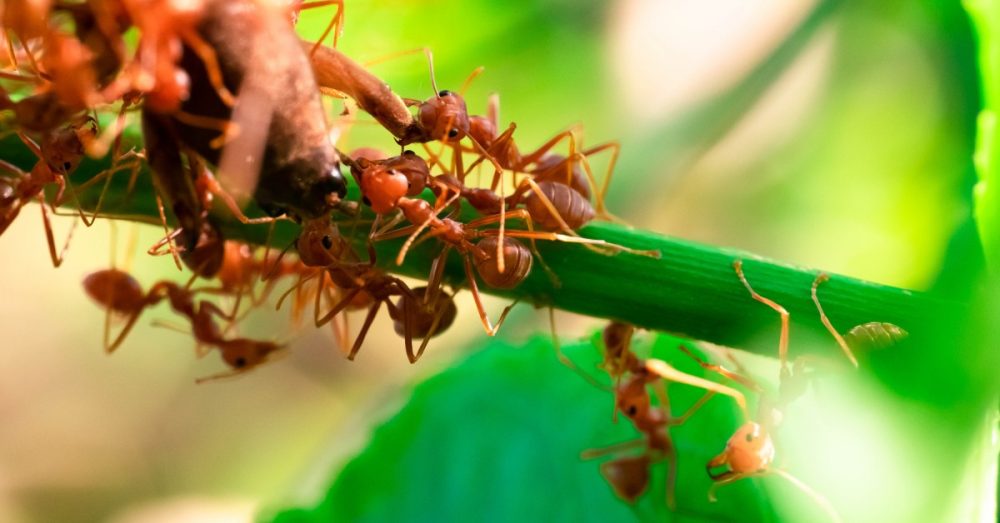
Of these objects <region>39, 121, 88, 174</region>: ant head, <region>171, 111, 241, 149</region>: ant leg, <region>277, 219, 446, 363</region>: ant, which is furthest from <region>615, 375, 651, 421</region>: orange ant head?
<region>171, 111, 241, 149</region>: ant leg

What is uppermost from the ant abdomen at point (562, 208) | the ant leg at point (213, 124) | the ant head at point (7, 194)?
the ant leg at point (213, 124)

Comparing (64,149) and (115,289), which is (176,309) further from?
(64,149)

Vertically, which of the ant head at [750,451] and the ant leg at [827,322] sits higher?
the ant leg at [827,322]

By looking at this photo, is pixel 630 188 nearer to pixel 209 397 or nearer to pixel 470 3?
pixel 470 3

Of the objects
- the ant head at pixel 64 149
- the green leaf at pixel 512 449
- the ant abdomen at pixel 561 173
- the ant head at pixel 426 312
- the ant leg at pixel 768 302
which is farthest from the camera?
the green leaf at pixel 512 449

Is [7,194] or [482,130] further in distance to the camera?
[482,130]

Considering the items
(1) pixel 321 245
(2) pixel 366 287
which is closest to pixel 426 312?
(2) pixel 366 287

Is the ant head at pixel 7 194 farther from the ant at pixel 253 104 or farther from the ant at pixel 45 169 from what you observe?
the ant at pixel 253 104

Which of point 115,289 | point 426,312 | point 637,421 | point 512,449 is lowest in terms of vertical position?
point 512,449

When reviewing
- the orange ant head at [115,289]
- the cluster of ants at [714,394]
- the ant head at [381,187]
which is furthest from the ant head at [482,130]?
the orange ant head at [115,289]
